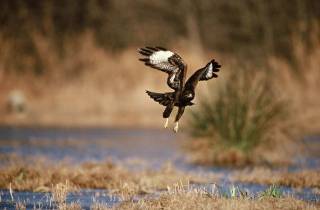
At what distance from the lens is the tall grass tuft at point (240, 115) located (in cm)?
1748

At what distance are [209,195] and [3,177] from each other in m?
4.12

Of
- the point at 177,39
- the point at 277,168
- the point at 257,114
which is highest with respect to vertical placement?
the point at 177,39

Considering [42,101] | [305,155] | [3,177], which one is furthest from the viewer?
[42,101]

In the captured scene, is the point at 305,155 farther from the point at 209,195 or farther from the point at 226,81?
the point at 209,195

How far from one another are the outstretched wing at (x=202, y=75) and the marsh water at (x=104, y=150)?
1612 mm

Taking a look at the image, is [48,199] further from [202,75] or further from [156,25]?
[156,25]

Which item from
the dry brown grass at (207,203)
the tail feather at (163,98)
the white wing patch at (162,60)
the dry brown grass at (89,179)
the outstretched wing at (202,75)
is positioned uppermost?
the white wing patch at (162,60)

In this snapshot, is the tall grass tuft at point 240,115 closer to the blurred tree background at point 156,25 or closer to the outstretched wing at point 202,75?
the outstretched wing at point 202,75

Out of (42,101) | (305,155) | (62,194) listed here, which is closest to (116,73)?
(42,101)

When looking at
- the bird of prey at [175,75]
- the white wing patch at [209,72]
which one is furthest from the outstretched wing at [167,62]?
the white wing patch at [209,72]

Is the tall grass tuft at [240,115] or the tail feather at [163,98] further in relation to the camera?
the tall grass tuft at [240,115]

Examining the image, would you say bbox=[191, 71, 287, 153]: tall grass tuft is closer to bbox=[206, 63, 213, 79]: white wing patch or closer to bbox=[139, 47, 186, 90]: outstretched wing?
bbox=[206, 63, 213, 79]: white wing patch

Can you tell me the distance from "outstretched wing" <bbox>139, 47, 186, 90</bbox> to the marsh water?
1.74 metres

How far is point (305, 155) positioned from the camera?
2008 cm
